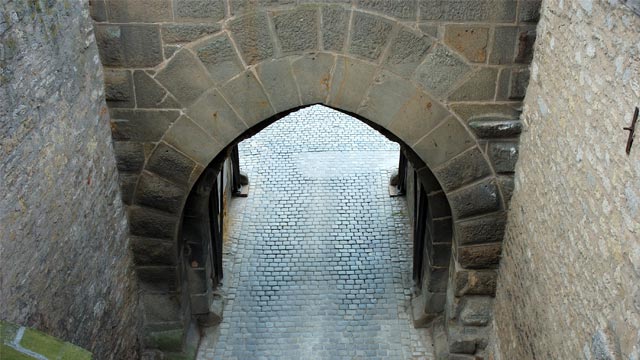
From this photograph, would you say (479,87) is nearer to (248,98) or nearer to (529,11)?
(529,11)

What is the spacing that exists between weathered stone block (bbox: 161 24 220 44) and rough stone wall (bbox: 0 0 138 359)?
0.48 meters

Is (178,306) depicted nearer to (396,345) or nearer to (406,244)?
(396,345)

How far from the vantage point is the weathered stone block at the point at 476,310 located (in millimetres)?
6109

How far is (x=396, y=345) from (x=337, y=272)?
1.21m

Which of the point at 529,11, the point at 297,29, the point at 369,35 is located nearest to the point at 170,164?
the point at 297,29

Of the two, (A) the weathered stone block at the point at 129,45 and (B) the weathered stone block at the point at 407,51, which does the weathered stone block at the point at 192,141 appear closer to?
(A) the weathered stone block at the point at 129,45

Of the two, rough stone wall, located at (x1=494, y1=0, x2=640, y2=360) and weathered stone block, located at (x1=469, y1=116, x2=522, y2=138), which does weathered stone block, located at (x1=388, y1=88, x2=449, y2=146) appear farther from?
rough stone wall, located at (x1=494, y1=0, x2=640, y2=360)

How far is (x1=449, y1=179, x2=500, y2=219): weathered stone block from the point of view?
557 centimetres

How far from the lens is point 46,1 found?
4.20 meters

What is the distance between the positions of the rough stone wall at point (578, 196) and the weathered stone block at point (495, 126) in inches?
3.7

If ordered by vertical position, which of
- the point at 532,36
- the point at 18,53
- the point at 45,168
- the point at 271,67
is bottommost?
the point at 45,168

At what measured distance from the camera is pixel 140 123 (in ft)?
17.6

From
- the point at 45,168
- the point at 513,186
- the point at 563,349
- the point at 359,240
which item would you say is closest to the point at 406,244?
the point at 359,240

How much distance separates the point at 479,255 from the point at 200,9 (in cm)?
279
